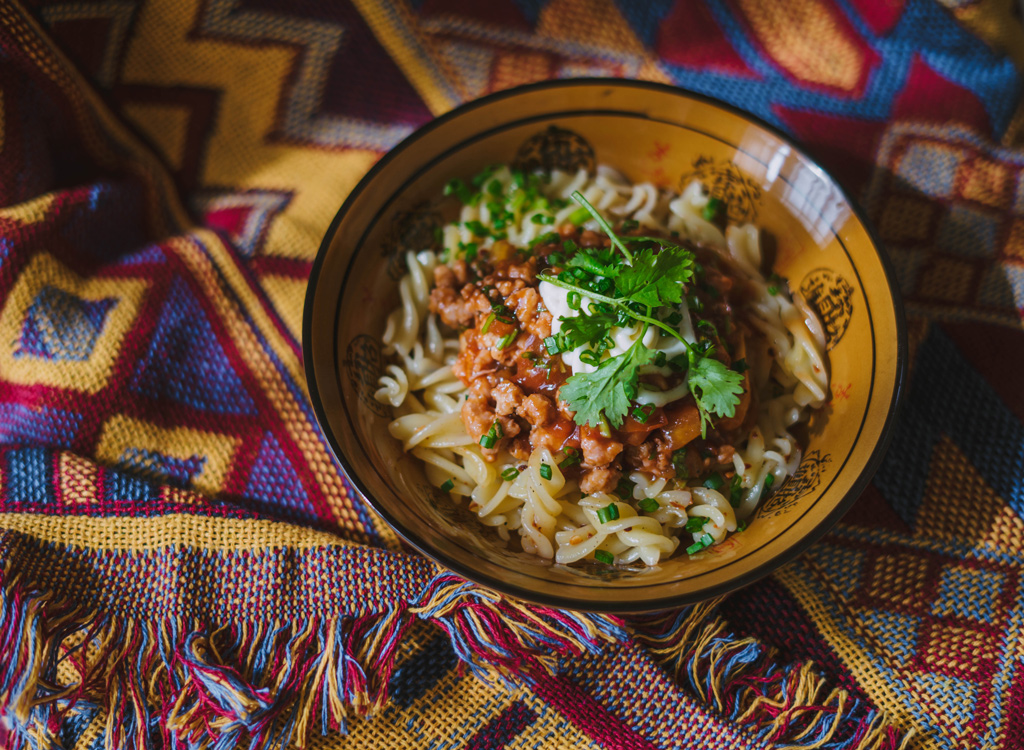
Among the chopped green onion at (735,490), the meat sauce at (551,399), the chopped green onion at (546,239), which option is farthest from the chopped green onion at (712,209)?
the chopped green onion at (735,490)

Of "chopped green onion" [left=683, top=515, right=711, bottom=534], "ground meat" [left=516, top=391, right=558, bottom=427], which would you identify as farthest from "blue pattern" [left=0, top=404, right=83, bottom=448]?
"chopped green onion" [left=683, top=515, right=711, bottom=534]

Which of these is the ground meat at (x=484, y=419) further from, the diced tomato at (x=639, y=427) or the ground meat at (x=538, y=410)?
the diced tomato at (x=639, y=427)

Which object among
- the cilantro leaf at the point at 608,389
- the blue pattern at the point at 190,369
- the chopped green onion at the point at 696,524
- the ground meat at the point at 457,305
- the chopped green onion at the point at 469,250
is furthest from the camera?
the blue pattern at the point at 190,369

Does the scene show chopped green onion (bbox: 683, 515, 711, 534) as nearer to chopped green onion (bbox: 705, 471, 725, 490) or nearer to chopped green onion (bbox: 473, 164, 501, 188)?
chopped green onion (bbox: 705, 471, 725, 490)

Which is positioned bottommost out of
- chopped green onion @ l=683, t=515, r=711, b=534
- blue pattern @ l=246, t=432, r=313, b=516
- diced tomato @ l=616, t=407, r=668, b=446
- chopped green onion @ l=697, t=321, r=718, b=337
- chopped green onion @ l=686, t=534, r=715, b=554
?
blue pattern @ l=246, t=432, r=313, b=516

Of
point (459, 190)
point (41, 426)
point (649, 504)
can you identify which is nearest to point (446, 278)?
point (459, 190)

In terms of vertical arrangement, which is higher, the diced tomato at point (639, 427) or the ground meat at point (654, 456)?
the diced tomato at point (639, 427)
